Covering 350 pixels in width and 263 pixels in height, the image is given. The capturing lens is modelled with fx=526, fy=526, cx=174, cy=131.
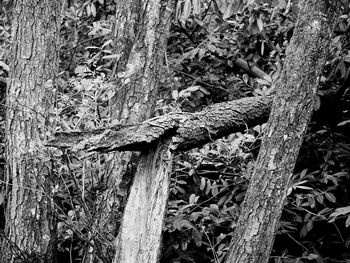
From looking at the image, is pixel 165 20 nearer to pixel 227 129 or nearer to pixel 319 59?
pixel 227 129

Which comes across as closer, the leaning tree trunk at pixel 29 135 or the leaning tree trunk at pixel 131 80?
the leaning tree trunk at pixel 131 80

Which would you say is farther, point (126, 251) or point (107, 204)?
point (107, 204)

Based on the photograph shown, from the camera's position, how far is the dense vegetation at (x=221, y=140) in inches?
117

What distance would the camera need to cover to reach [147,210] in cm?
229

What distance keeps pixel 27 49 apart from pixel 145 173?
114cm

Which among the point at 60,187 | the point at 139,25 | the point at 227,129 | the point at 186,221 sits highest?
the point at 139,25

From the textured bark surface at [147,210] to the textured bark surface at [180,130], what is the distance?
8 centimetres

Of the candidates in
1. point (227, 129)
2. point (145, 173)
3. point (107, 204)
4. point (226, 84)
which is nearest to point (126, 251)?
point (145, 173)

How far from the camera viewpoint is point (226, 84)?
174 inches

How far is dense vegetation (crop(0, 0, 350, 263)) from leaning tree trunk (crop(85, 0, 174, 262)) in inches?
3.5

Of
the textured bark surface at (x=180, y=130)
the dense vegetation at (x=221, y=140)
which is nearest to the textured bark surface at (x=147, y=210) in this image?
the textured bark surface at (x=180, y=130)

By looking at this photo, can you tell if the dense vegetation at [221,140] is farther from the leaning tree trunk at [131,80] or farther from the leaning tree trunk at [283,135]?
the leaning tree trunk at [283,135]

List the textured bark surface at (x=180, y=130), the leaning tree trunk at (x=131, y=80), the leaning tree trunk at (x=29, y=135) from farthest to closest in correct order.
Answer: the leaning tree trunk at (x=29, y=135)
the leaning tree trunk at (x=131, y=80)
the textured bark surface at (x=180, y=130)

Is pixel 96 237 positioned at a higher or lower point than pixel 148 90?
lower
